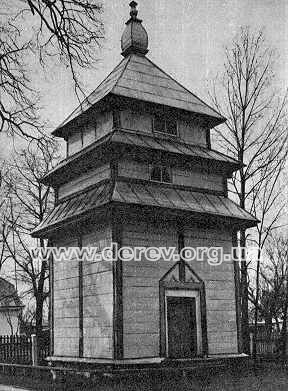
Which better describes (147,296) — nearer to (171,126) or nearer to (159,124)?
(159,124)

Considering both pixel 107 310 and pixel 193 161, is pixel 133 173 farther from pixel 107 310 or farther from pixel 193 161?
pixel 107 310

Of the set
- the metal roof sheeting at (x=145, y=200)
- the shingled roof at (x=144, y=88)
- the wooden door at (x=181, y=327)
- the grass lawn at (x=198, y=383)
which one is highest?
the shingled roof at (x=144, y=88)

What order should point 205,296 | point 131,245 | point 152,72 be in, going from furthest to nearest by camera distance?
point 152,72
point 205,296
point 131,245

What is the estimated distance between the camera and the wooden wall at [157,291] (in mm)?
16172

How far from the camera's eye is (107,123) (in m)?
18.8

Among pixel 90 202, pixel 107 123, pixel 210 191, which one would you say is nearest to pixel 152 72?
pixel 107 123

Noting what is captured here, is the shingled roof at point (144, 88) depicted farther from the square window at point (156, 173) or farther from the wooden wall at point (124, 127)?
the square window at point (156, 173)

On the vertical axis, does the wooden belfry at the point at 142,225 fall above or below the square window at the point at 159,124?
below

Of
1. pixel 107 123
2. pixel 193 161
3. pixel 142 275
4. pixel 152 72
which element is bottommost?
pixel 142 275

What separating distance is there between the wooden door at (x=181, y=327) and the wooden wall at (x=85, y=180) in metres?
4.59

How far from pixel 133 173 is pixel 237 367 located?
7359 millimetres

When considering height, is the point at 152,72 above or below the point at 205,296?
above

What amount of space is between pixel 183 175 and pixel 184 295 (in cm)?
420

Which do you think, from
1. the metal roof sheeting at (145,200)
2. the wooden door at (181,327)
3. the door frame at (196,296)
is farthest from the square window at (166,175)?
the wooden door at (181,327)
